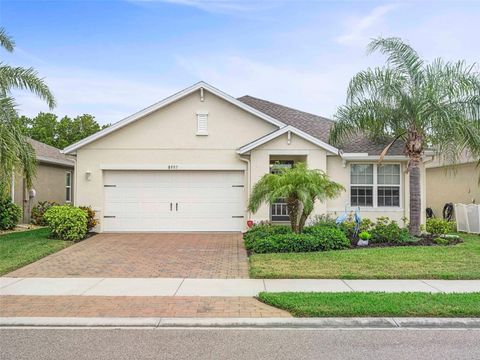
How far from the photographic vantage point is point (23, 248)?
12070 millimetres

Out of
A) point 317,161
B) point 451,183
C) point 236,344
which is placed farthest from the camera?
point 451,183

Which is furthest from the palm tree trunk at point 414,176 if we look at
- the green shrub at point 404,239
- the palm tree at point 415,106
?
the green shrub at point 404,239

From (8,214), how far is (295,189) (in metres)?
12.2

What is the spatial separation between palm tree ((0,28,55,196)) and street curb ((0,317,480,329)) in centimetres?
736

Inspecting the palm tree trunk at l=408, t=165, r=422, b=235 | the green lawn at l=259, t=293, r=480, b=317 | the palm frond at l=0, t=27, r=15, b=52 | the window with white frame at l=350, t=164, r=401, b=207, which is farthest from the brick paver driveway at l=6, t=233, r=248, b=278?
the palm frond at l=0, t=27, r=15, b=52

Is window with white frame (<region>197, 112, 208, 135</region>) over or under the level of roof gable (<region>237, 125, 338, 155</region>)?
over

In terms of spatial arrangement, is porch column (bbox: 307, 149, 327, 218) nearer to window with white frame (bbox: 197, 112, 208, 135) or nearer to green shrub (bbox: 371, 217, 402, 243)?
green shrub (bbox: 371, 217, 402, 243)

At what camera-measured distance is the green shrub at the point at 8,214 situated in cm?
1673

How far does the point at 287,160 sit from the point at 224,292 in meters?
10.2

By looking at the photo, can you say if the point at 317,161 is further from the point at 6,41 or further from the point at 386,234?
the point at 6,41

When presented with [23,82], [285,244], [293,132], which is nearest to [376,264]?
[285,244]

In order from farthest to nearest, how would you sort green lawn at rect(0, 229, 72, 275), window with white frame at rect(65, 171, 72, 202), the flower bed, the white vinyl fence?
window with white frame at rect(65, 171, 72, 202) → the white vinyl fence → the flower bed → green lawn at rect(0, 229, 72, 275)

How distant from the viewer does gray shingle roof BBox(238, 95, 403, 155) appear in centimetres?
1623

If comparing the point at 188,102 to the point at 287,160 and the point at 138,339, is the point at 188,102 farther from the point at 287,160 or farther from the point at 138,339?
the point at 138,339
